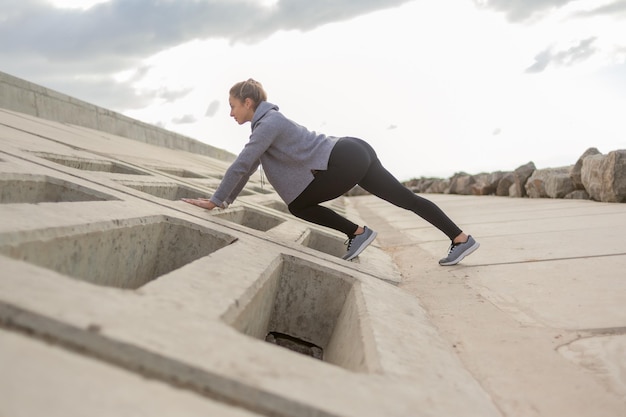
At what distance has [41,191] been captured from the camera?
5.65 feet

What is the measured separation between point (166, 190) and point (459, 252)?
5.70ft

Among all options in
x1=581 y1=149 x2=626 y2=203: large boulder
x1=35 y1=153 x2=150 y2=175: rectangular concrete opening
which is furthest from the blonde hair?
x1=581 y1=149 x2=626 y2=203: large boulder

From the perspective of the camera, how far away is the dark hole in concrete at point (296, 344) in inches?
69.0

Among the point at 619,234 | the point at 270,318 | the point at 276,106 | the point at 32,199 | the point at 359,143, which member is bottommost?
the point at 270,318

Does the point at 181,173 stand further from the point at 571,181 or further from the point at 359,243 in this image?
the point at 571,181

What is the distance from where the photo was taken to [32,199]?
169cm

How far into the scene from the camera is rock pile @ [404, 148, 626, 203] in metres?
4.99

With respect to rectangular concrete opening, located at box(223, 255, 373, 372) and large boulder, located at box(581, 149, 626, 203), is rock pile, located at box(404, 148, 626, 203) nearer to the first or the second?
large boulder, located at box(581, 149, 626, 203)

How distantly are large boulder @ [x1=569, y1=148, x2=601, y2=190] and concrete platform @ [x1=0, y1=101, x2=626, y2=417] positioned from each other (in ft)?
12.7

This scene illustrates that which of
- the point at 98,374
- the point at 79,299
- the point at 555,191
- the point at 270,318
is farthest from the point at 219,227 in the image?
the point at 555,191

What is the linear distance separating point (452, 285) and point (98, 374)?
1.66 metres

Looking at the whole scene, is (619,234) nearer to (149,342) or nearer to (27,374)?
(149,342)

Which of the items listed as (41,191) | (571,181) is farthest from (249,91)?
(571,181)

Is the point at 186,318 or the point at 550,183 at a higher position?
the point at 550,183
